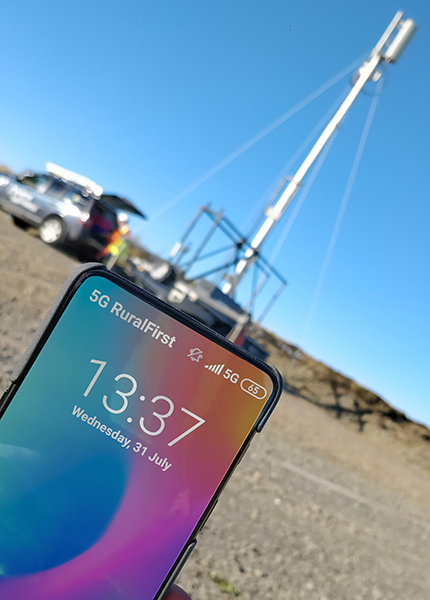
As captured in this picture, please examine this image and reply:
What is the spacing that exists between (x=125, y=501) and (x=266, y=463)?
3433 millimetres

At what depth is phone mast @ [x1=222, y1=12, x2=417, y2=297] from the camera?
349 inches

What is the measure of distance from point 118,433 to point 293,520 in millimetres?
2678

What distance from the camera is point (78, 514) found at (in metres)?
0.94

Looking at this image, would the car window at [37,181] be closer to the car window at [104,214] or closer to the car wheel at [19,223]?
the car wheel at [19,223]

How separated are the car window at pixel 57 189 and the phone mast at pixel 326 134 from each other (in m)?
4.09

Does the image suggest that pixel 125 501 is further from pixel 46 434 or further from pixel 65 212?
pixel 65 212

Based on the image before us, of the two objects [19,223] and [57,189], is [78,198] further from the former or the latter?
[19,223]

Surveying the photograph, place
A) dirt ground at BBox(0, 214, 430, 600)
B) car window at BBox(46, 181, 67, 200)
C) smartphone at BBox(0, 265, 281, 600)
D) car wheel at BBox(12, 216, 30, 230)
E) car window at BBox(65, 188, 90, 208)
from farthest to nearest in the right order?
car wheel at BBox(12, 216, 30, 230) → car window at BBox(46, 181, 67, 200) → car window at BBox(65, 188, 90, 208) → dirt ground at BBox(0, 214, 430, 600) → smartphone at BBox(0, 265, 281, 600)

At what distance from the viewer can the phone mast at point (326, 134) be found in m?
8.86

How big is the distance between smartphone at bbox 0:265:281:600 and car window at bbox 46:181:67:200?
8777 mm

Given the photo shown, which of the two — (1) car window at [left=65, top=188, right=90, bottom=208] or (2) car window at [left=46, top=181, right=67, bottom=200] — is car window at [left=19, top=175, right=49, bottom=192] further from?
(1) car window at [left=65, top=188, right=90, bottom=208]

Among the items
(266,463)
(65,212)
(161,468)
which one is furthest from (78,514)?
(65,212)

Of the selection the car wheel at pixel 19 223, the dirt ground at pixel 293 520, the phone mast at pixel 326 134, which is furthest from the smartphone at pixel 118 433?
the car wheel at pixel 19 223

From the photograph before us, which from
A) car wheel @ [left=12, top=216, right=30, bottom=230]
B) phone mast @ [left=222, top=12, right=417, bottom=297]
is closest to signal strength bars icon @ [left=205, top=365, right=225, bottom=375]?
phone mast @ [left=222, top=12, right=417, bottom=297]
